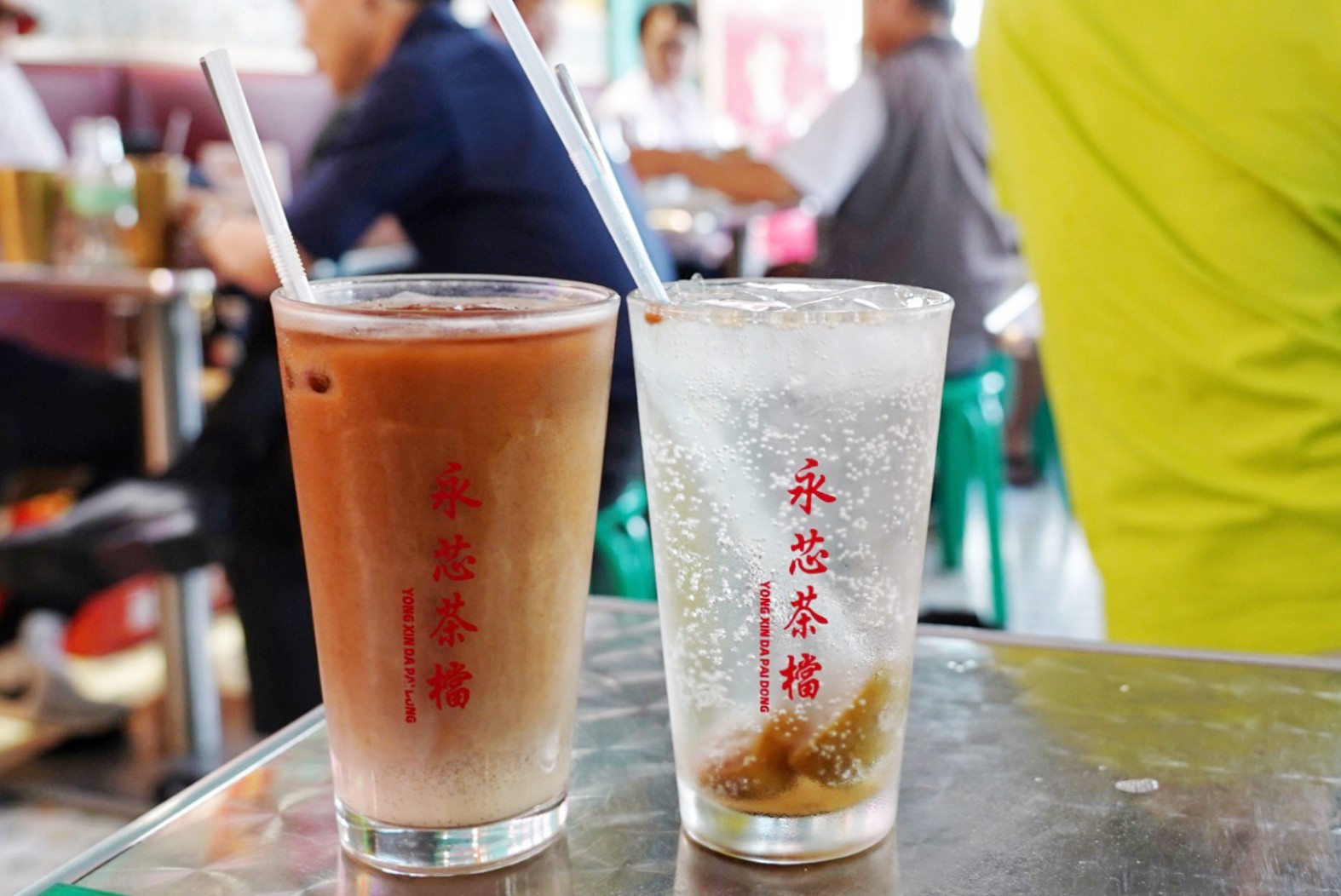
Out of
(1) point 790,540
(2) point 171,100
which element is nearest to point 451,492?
(1) point 790,540

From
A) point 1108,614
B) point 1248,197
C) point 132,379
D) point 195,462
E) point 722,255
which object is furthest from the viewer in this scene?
point 722,255

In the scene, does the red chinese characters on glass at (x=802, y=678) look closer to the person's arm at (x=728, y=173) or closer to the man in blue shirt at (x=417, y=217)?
the man in blue shirt at (x=417, y=217)

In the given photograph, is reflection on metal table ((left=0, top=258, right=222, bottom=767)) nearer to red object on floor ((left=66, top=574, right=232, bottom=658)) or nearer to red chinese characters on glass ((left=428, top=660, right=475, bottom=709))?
red object on floor ((left=66, top=574, right=232, bottom=658))

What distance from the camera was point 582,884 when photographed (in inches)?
22.4

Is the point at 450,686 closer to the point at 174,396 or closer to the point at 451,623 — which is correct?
the point at 451,623

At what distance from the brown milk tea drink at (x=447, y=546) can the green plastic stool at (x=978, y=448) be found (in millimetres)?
2615

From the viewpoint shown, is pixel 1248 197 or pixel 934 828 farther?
pixel 1248 197

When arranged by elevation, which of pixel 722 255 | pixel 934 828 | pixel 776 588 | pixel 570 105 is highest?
pixel 570 105

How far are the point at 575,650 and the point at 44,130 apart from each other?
3871 mm

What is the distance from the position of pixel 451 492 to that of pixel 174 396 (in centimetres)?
197

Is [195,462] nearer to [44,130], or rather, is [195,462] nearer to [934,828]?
[934,828]

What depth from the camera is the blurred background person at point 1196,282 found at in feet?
3.35

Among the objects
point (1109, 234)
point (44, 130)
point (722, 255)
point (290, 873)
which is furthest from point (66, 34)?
point (290, 873)

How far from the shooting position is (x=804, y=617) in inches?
21.6
